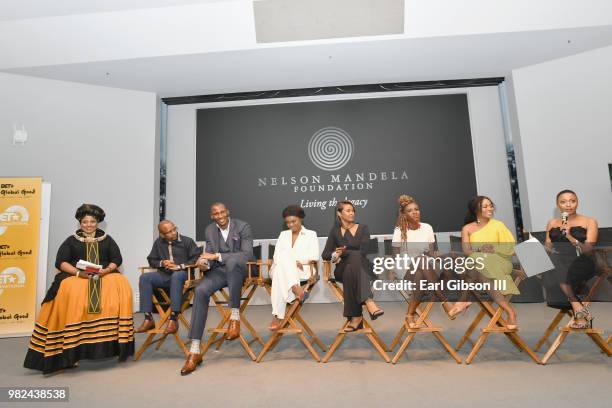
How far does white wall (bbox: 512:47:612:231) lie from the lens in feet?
20.1

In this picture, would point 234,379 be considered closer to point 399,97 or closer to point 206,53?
point 206,53

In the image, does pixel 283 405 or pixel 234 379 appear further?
pixel 234 379

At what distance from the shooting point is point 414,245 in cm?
342

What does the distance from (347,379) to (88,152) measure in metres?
5.60

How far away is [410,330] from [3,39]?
6.44 m

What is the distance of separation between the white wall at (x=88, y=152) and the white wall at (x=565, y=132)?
5937 mm

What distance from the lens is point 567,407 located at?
7.22 feet

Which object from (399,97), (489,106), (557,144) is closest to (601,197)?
(557,144)

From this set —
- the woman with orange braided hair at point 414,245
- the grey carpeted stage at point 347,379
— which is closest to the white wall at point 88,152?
the grey carpeted stage at point 347,379

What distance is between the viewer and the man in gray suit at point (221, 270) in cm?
329

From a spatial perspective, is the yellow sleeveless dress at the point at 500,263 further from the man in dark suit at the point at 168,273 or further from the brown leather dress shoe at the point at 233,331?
the man in dark suit at the point at 168,273

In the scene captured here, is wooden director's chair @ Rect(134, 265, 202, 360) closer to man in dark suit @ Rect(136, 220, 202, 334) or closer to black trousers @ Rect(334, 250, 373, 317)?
man in dark suit @ Rect(136, 220, 202, 334)

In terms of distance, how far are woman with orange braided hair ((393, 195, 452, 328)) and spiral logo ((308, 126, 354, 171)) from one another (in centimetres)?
286

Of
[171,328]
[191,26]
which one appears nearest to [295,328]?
[171,328]
